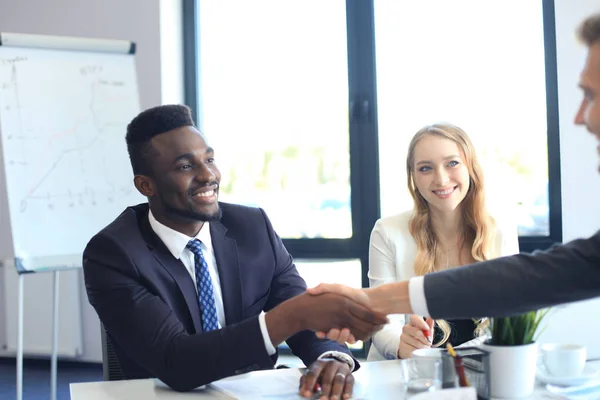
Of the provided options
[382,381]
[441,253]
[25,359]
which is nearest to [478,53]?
[441,253]

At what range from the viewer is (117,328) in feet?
6.22

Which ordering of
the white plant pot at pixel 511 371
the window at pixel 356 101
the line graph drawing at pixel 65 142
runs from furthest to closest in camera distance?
1. the window at pixel 356 101
2. the line graph drawing at pixel 65 142
3. the white plant pot at pixel 511 371

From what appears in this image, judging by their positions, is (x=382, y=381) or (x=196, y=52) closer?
(x=382, y=381)

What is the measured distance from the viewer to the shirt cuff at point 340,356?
72.4 inches

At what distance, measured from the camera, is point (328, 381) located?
1.62 metres

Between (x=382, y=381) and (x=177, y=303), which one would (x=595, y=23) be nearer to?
(x=382, y=381)

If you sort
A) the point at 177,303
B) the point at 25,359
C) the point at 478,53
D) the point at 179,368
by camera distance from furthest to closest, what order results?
1. the point at 25,359
2. the point at 478,53
3. the point at 177,303
4. the point at 179,368

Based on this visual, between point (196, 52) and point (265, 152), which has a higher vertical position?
point (196, 52)

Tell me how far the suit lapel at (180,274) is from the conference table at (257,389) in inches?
11.4

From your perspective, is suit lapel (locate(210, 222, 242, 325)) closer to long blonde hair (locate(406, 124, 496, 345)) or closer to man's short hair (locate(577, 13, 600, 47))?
long blonde hair (locate(406, 124, 496, 345))

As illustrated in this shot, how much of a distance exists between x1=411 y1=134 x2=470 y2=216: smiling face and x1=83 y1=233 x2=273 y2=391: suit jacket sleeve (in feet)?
3.55

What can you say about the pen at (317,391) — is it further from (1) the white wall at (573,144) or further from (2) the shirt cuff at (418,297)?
(1) the white wall at (573,144)

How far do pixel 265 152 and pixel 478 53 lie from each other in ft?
4.68

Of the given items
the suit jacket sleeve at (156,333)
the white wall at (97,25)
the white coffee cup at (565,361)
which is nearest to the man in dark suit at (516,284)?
the white coffee cup at (565,361)
